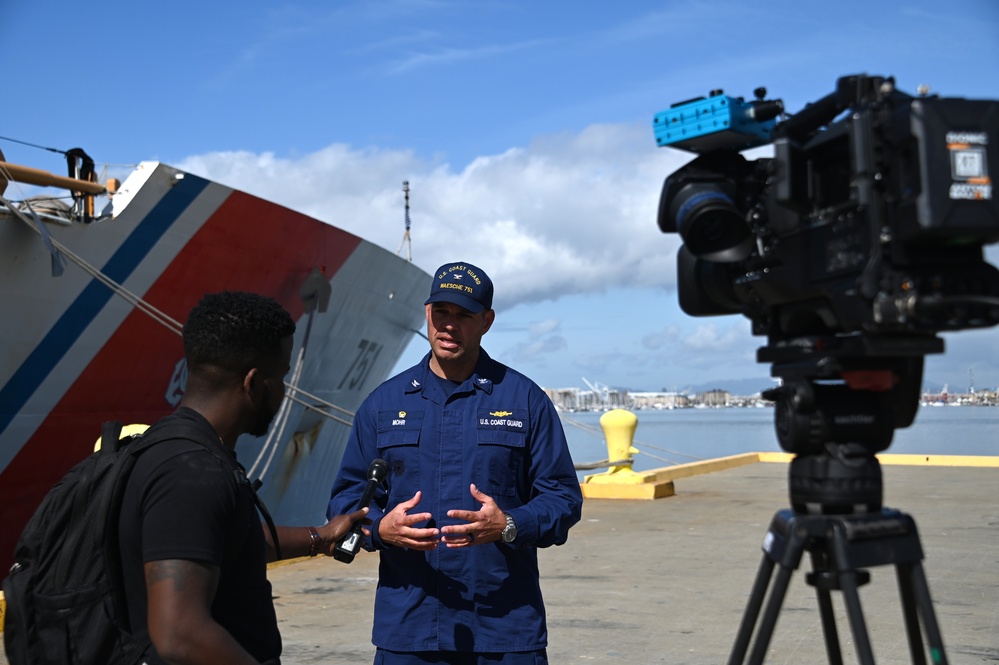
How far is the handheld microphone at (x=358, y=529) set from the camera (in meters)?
2.67

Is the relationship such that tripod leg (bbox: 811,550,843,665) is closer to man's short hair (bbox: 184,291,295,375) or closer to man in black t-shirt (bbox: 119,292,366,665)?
man in black t-shirt (bbox: 119,292,366,665)

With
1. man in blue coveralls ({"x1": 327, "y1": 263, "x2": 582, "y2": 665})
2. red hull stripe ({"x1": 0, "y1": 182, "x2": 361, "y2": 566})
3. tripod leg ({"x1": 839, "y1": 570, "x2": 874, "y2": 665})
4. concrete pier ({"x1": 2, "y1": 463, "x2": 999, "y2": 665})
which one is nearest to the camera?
tripod leg ({"x1": 839, "y1": 570, "x2": 874, "y2": 665})

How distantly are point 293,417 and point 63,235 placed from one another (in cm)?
376

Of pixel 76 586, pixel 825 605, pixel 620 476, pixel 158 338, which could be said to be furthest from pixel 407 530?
pixel 620 476

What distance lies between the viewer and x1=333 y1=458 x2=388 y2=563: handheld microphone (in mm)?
2668

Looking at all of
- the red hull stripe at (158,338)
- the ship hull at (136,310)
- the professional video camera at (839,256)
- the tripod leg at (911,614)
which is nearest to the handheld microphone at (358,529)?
the professional video camera at (839,256)

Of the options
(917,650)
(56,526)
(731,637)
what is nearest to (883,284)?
(917,650)

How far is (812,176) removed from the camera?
2074mm

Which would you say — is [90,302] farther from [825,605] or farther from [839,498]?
[839,498]

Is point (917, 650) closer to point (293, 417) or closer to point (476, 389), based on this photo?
point (476, 389)

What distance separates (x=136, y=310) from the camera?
8820 millimetres

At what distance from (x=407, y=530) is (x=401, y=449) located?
1.29ft

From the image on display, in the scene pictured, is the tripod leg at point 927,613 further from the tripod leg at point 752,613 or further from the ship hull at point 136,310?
the ship hull at point 136,310

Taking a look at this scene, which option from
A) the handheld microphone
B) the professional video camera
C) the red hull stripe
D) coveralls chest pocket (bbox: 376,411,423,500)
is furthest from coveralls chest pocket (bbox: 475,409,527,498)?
the red hull stripe
